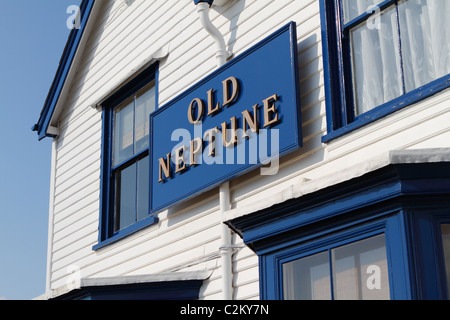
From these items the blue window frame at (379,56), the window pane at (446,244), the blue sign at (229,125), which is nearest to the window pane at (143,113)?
the blue sign at (229,125)

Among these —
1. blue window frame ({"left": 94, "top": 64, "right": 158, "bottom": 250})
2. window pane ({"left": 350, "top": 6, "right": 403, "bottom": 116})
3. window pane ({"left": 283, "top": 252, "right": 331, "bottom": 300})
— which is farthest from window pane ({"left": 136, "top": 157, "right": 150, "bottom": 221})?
window pane ({"left": 283, "top": 252, "right": 331, "bottom": 300})

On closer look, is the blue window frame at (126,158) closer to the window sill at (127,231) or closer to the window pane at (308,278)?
the window sill at (127,231)

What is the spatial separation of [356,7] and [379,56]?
53 cm

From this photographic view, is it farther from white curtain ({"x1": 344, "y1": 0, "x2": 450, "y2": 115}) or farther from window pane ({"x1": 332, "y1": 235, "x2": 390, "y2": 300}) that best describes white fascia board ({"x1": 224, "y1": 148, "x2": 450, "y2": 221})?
white curtain ({"x1": 344, "y1": 0, "x2": 450, "y2": 115})

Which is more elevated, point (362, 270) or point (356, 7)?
point (356, 7)

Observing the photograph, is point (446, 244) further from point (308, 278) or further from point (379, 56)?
point (379, 56)

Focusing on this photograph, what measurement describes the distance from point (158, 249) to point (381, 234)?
366 cm

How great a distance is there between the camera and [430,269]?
4055 millimetres

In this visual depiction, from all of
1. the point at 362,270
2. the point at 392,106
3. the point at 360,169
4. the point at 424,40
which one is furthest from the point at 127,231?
the point at 360,169

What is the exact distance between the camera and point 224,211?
21.6 ft

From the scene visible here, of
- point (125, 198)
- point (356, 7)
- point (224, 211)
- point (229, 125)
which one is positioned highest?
point (356, 7)

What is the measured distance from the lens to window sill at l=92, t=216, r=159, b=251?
25.6 feet

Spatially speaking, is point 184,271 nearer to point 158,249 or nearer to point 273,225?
point 158,249
